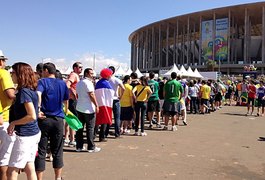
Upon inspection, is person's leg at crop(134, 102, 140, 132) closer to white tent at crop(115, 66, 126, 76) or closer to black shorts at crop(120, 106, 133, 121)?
black shorts at crop(120, 106, 133, 121)

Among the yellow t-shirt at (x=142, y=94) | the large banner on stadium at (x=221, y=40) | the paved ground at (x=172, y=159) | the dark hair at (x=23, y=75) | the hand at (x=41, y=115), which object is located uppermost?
the large banner on stadium at (x=221, y=40)

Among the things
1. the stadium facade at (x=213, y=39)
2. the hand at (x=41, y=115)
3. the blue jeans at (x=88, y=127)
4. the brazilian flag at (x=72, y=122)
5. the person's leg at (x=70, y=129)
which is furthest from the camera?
the stadium facade at (x=213, y=39)

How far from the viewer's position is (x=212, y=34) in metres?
66.0

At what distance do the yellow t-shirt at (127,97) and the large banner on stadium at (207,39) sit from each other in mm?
60148

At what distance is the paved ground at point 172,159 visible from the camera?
4.94m

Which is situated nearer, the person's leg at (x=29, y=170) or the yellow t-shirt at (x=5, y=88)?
the person's leg at (x=29, y=170)

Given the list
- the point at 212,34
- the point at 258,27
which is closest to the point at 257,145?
the point at 212,34

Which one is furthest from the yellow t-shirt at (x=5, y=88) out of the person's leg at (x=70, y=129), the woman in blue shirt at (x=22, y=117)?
→ the person's leg at (x=70, y=129)

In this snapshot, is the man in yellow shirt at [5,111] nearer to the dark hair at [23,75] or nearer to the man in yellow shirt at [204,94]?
the dark hair at [23,75]

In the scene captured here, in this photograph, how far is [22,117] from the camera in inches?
127

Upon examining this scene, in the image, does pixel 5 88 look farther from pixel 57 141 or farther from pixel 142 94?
pixel 142 94

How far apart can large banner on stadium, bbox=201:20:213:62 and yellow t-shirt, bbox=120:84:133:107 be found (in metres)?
60.1

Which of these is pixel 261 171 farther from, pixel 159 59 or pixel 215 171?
pixel 159 59

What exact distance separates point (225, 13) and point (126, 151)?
2527 inches
